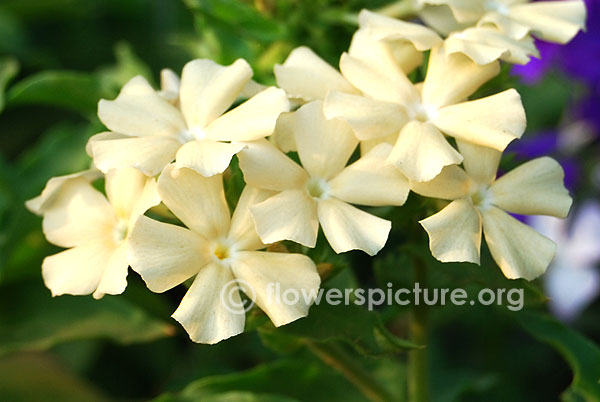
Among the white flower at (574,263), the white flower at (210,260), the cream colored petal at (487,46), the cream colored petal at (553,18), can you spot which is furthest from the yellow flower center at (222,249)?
the white flower at (574,263)

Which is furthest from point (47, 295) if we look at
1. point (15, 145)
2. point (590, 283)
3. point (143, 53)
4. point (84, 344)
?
point (590, 283)

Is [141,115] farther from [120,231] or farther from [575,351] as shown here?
[575,351]

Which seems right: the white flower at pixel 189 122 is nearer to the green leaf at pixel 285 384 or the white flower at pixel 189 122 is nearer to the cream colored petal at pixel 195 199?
the cream colored petal at pixel 195 199

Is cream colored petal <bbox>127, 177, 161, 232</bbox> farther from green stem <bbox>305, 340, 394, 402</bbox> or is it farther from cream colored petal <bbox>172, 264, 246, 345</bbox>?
green stem <bbox>305, 340, 394, 402</bbox>

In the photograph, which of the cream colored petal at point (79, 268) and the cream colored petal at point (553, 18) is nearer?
the cream colored petal at point (79, 268)

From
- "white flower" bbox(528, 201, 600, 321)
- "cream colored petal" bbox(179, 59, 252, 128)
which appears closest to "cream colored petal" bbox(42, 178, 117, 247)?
"cream colored petal" bbox(179, 59, 252, 128)

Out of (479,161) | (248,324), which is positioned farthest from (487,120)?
(248,324)

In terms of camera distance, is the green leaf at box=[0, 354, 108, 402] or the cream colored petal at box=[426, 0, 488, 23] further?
the green leaf at box=[0, 354, 108, 402]
